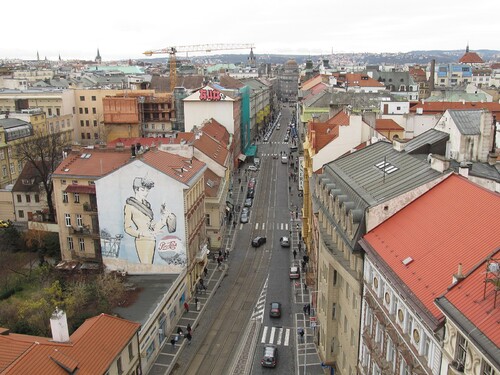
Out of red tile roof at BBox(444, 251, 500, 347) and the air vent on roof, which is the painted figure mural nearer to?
the air vent on roof

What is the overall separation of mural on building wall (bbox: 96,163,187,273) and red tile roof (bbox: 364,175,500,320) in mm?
27883

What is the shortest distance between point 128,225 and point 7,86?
154 meters

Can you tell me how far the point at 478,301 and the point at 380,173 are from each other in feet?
74.4

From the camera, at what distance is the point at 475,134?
4575 cm

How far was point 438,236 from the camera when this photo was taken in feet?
107

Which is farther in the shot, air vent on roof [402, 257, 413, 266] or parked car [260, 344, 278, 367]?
parked car [260, 344, 278, 367]

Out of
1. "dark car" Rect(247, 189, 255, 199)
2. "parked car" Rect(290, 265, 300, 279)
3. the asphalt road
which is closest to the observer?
the asphalt road

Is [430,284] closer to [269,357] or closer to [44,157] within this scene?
[269,357]

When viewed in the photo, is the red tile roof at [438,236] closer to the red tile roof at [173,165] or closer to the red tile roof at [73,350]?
the red tile roof at [73,350]

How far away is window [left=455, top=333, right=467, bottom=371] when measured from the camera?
936 inches

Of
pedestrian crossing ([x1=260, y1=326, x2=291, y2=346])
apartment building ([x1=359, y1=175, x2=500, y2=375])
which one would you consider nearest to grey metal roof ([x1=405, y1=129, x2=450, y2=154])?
apartment building ([x1=359, y1=175, x2=500, y2=375])

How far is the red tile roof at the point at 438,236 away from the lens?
28.9m

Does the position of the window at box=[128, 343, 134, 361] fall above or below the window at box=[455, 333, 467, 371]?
below

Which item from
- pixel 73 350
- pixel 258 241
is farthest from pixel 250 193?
pixel 73 350
